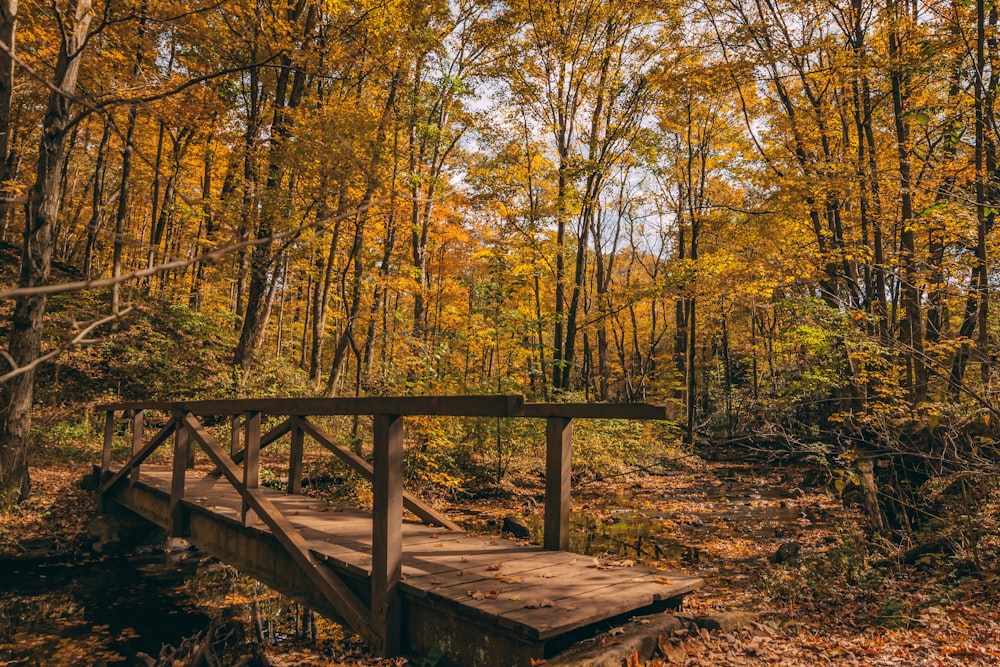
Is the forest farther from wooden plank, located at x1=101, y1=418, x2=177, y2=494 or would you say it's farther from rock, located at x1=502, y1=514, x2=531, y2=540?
rock, located at x1=502, y1=514, x2=531, y2=540

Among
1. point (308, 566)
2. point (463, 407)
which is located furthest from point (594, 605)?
point (308, 566)

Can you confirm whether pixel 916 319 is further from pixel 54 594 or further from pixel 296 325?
pixel 296 325

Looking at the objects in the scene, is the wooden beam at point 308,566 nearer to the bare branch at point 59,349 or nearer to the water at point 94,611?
the water at point 94,611

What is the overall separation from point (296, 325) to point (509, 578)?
26.5m

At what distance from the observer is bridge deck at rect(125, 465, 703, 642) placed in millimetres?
3588

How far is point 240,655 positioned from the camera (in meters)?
4.85

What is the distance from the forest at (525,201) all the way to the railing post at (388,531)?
6.54 ft

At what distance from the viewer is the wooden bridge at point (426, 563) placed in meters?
3.71

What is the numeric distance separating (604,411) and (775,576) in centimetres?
391

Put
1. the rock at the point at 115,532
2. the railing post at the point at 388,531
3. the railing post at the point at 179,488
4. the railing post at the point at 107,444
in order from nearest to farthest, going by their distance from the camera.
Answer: the railing post at the point at 388,531, the railing post at the point at 179,488, the rock at the point at 115,532, the railing post at the point at 107,444

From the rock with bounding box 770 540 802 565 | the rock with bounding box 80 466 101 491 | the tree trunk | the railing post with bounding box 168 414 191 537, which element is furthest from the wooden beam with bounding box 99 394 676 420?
the rock with bounding box 80 466 101 491

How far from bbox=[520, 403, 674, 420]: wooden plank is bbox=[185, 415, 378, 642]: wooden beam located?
193 cm

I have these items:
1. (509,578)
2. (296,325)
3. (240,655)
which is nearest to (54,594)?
(240,655)

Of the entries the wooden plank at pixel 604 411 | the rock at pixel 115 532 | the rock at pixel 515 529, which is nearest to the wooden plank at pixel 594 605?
the wooden plank at pixel 604 411
